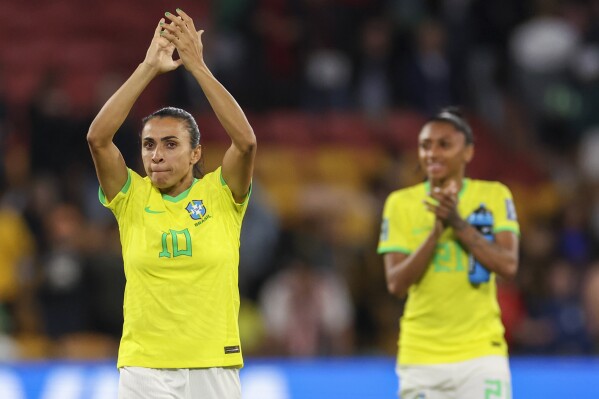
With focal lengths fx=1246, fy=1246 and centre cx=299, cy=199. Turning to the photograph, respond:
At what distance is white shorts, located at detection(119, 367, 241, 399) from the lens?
515 centimetres

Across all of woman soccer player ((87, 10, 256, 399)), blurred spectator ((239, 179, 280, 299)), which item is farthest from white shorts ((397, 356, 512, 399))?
blurred spectator ((239, 179, 280, 299))

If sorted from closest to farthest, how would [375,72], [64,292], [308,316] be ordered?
[64,292] → [308,316] → [375,72]

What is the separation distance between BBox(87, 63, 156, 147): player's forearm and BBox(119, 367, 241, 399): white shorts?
3.19 ft

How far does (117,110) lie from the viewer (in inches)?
205

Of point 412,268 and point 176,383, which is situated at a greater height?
point 412,268

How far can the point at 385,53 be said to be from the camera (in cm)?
1263

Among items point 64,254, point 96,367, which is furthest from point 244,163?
point 64,254

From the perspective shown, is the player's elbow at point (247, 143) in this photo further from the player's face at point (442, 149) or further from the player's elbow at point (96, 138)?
the player's face at point (442, 149)

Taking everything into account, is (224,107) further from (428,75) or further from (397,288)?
(428,75)

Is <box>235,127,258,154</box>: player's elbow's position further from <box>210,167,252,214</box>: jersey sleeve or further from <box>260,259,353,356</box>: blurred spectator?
<box>260,259,353,356</box>: blurred spectator

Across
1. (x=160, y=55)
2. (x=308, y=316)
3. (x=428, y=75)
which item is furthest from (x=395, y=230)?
(x=428, y=75)

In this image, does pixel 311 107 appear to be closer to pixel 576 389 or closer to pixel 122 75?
pixel 122 75

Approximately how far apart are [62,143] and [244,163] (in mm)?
6177

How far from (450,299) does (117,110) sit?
6.55 ft
